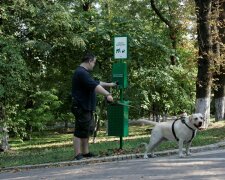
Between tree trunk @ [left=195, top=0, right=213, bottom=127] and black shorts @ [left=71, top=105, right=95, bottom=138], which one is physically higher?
tree trunk @ [left=195, top=0, right=213, bottom=127]

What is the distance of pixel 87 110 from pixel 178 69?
18627 millimetres

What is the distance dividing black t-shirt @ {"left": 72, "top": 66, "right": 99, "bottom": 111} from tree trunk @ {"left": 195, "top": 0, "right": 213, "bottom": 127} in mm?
8877

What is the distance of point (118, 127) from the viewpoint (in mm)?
11234

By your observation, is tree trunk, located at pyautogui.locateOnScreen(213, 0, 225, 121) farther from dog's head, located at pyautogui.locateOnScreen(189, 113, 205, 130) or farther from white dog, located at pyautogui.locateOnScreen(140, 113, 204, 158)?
dog's head, located at pyautogui.locateOnScreen(189, 113, 205, 130)

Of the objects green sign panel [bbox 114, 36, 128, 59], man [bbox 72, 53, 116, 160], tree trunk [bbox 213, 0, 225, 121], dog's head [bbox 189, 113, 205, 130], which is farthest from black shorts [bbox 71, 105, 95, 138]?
tree trunk [bbox 213, 0, 225, 121]

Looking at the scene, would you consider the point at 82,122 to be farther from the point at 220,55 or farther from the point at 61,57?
the point at 220,55

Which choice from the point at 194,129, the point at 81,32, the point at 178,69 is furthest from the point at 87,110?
the point at 178,69

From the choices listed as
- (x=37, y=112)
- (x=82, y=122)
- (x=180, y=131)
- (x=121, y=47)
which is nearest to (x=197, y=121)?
(x=180, y=131)

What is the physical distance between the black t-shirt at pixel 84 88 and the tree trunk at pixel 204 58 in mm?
8877

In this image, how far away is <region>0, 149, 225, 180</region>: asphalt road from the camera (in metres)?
7.71

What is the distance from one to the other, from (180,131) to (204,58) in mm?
8881

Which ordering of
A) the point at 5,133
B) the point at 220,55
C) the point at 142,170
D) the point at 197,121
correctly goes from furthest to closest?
the point at 220,55 → the point at 5,133 → the point at 197,121 → the point at 142,170

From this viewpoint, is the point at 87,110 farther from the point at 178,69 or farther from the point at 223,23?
the point at 178,69

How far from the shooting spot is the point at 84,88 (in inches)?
393
